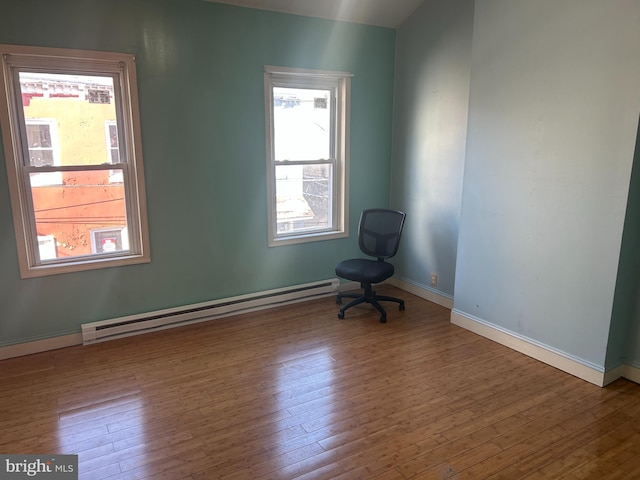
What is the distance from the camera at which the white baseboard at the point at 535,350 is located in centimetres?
289

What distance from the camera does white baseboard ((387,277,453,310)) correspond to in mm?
4238

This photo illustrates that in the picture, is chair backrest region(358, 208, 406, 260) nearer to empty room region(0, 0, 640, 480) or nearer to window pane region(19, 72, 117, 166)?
empty room region(0, 0, 640, 480)

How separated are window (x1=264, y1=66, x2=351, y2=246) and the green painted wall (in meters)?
0.11

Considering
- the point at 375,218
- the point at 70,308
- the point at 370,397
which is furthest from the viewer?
the point at 375,218

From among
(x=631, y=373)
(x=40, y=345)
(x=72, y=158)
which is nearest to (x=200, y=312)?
(x=40, y=345)

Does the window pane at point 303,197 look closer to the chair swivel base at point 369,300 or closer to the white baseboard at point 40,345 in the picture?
the chair swivel base at point 369,300

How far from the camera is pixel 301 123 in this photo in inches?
167

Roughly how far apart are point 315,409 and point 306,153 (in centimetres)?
250

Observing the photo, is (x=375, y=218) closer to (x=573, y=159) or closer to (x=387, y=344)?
(x=387, y=344)

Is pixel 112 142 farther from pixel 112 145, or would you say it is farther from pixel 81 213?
pixel 81 213

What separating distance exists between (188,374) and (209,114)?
2.05m

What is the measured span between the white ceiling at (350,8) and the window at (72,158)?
1.20 meters

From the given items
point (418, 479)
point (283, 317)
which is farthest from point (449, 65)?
point (418, 479)

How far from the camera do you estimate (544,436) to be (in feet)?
7.82
